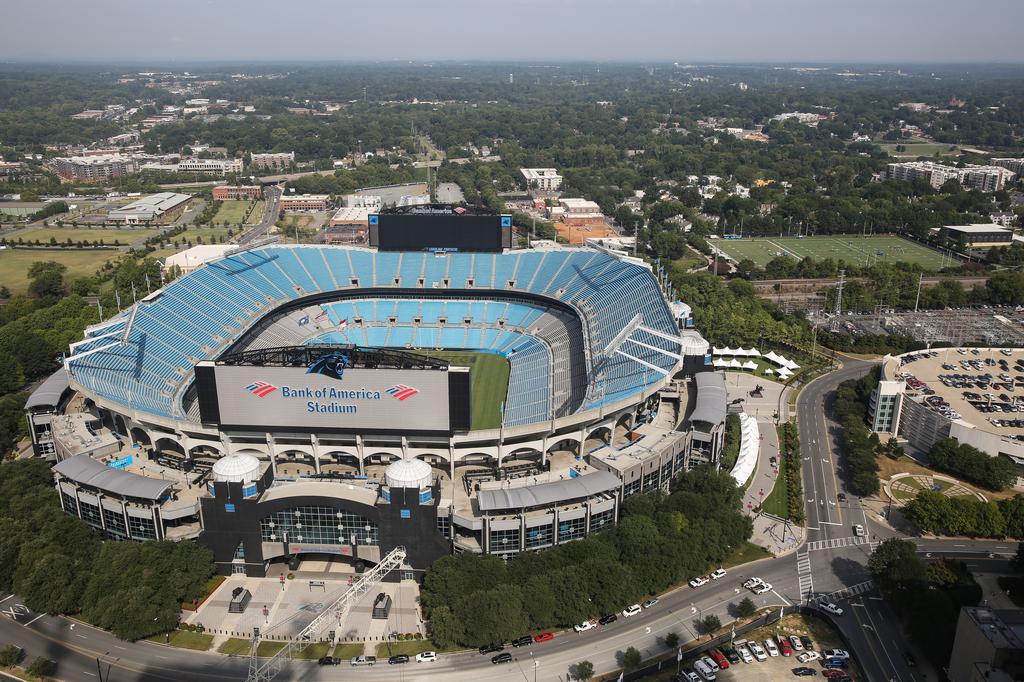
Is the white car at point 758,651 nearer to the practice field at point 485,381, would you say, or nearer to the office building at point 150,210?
the practice field at point 485,381

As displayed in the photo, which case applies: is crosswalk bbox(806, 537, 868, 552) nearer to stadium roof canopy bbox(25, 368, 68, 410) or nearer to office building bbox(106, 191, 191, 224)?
stadium roof canopy bbox(25, 368, 68, 410)

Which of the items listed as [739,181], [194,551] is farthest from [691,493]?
[739,181]

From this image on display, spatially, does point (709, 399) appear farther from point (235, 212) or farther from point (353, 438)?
point (235, 212)

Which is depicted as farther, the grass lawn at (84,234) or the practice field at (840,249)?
the grass lawn at (84,234)

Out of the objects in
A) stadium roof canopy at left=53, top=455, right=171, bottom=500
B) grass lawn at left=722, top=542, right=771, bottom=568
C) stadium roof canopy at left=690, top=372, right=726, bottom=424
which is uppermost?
stadium roof canopy at left=690, top=372, right=726, bottom=424

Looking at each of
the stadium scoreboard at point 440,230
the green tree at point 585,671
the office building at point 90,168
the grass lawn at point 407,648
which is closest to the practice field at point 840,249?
the stadium scoreboard at point 440,230

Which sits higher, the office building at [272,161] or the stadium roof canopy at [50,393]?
the office building at [272,161]

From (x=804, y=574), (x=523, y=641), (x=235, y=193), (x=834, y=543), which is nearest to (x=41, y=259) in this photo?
(x=235, y=193)

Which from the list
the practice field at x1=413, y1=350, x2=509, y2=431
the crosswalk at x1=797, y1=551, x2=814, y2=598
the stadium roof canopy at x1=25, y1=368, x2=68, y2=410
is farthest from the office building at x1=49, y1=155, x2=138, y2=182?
the crosswalk at x1=797, y1=551, x2=814, y2=598
